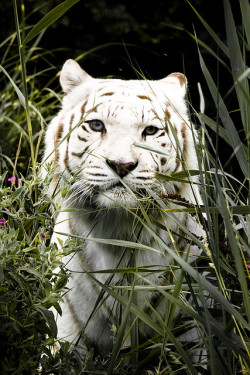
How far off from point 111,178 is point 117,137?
20cm

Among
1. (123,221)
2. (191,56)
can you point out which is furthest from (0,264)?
(191,56)

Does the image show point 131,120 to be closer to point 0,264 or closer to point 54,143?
point 54,143

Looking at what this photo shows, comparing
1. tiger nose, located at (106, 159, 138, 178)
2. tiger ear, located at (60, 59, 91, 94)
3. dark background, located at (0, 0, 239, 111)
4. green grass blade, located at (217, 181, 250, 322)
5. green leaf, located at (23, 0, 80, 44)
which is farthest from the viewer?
dark background, located at (0, 0, 239, 111)

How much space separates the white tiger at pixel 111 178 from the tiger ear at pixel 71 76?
0.06 meters

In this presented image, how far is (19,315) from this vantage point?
1.73m

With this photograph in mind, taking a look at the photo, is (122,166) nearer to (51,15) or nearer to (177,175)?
(177,175)

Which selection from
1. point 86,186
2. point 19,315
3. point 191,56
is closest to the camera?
point 19,315

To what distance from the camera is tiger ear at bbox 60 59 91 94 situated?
2650 mm

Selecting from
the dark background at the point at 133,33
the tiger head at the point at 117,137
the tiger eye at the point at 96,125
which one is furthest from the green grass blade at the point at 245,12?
the dark background at the point at 133,33

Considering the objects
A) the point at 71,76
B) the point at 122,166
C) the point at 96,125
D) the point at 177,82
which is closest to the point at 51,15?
the point at 122,166

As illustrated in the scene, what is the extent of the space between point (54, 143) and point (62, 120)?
0.46ft

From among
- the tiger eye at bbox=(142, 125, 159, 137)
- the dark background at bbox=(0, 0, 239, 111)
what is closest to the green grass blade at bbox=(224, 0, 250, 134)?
the tiger eye at bbox=(142, 125, 159, 137)

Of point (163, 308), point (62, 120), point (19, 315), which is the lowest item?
point (163, 308)

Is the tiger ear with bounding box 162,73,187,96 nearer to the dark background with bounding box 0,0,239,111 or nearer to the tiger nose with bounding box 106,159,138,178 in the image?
the tiger nose with bounding box 106,159,138,178
